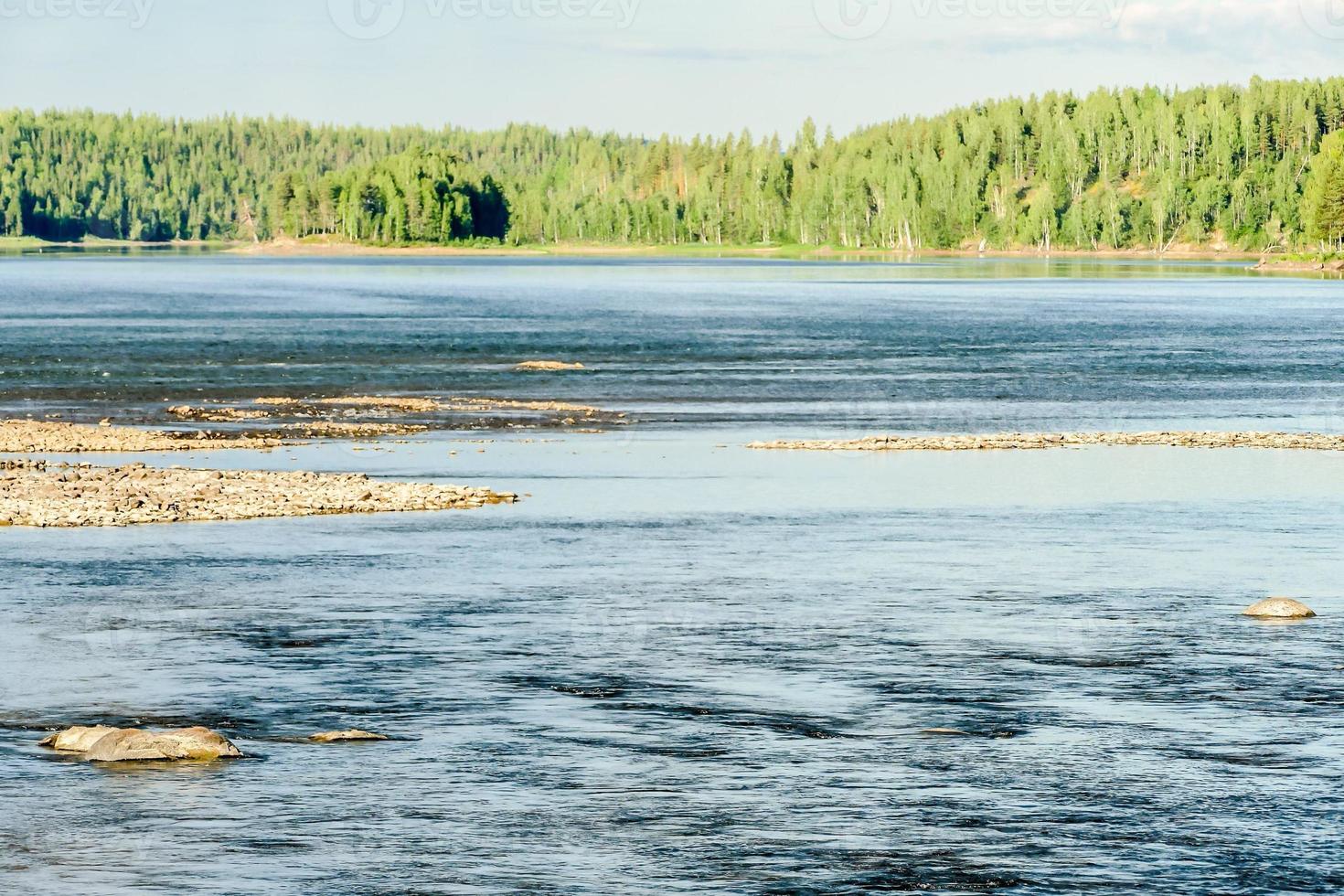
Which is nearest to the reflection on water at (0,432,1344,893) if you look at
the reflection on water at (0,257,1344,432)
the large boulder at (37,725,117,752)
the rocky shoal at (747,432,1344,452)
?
the large boulder at (37,725,117,752)

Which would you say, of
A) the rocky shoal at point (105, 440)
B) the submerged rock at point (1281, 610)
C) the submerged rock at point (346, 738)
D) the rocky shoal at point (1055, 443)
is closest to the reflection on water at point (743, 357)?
the rocky shoal at point (1055, 443)

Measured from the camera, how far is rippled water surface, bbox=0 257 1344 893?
19.2m

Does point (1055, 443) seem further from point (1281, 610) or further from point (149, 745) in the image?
point (149, 745)

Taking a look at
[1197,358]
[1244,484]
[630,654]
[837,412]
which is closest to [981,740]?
[630,654]

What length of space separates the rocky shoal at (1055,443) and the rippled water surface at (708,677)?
2122mm

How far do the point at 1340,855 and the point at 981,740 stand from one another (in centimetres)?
522

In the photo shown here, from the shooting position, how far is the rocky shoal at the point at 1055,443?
58.2 metres

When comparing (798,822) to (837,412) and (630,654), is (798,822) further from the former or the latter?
(837,412)

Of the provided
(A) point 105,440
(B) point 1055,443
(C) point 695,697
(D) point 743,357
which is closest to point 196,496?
(A) point 105,440

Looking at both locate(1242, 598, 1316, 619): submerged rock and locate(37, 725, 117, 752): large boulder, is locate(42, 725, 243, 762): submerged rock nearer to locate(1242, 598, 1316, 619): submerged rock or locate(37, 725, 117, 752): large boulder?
locate(37, 725, 117, 752): large boulder

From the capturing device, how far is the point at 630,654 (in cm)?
2844

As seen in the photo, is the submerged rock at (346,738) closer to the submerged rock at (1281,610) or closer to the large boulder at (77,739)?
the large boulder at (77,739)

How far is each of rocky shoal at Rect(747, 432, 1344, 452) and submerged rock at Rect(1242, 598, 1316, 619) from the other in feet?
88.9

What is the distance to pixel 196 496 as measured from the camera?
44.3m
